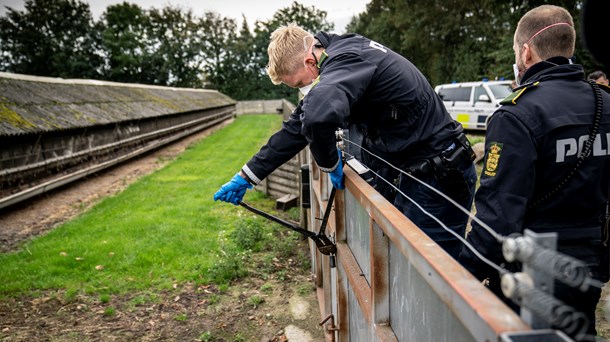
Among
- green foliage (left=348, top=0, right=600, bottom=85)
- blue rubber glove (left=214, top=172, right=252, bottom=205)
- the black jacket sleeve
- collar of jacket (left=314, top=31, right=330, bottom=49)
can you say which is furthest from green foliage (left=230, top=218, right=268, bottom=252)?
green foliage (left=348, top=0, right=600, bottom=85)

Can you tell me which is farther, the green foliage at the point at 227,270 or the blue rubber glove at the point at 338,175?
the green foliage at the point at 227,270

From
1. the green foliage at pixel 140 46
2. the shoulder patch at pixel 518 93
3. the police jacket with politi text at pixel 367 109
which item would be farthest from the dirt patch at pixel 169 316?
the green foliage at pixel 140 46

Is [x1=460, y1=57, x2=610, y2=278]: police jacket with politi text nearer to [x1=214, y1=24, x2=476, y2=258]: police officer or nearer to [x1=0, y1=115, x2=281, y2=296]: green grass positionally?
[x1=214, y1=24, x2=476, y2=258]: police officer

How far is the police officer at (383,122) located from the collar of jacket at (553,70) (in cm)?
71

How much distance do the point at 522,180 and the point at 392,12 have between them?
36562mm

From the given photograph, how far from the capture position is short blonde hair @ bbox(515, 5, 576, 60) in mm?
2150

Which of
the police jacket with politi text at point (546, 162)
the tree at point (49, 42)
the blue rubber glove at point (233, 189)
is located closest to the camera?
the police jacket with politi text at point (546, 162)

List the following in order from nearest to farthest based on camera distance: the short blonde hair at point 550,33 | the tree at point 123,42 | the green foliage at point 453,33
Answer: the short blonde hair at point 550,33 < the green foliage at point 453,33 < the tree at point 123,42

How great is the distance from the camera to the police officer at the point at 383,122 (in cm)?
259

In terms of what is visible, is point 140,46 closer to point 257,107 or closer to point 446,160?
point 257,107

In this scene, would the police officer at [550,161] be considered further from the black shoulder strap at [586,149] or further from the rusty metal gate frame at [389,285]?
the rusty metal gate frame at [389,285]

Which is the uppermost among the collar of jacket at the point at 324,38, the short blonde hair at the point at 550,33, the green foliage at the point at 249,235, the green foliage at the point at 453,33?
the green foliage at the point at 453,33

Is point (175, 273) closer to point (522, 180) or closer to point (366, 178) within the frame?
point (366, 178)

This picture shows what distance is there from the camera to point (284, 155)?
121 inches
